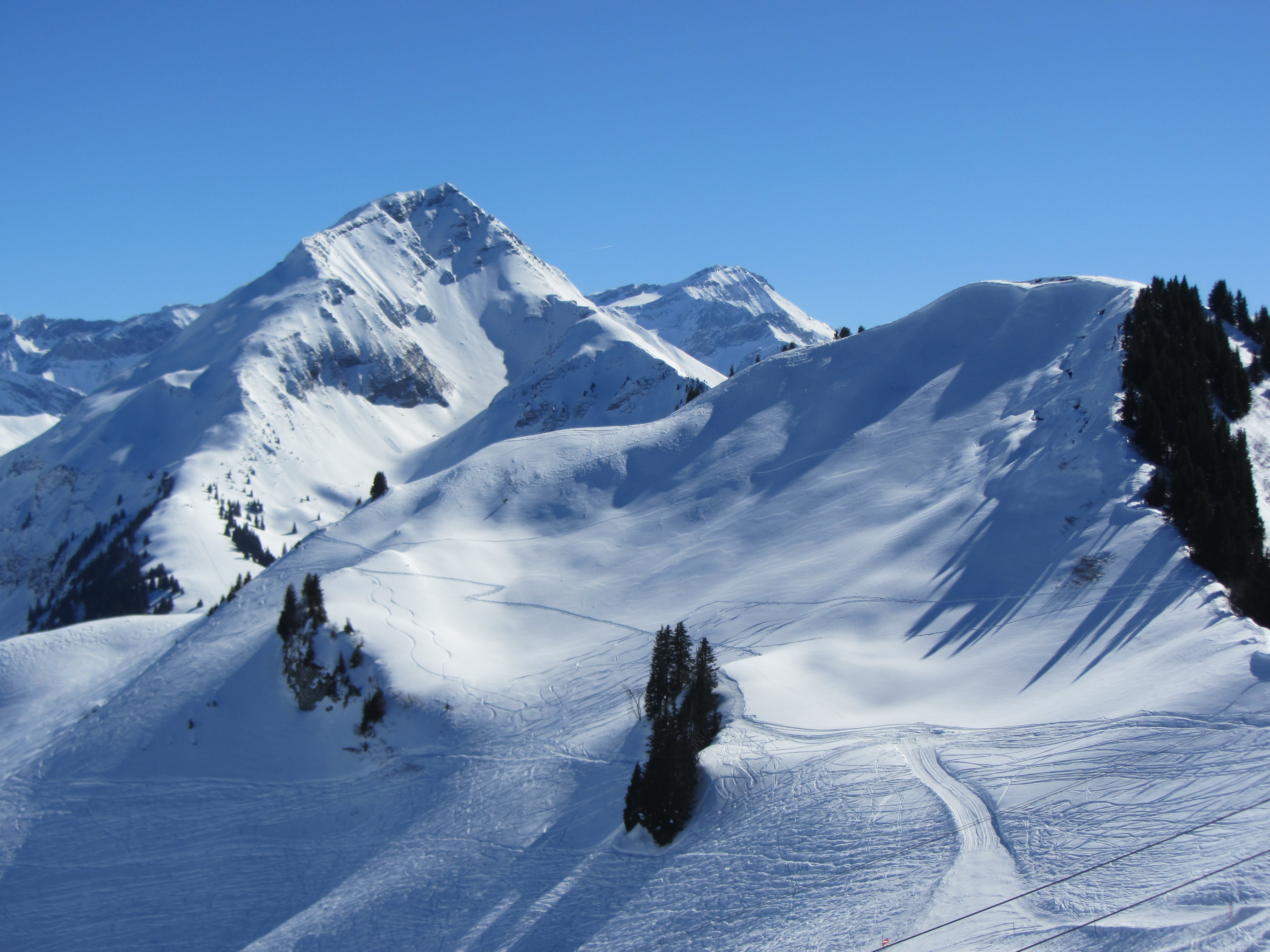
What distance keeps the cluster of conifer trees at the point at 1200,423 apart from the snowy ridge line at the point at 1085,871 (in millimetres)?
15886

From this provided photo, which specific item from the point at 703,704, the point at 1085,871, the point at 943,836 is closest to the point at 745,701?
the point at 703,704

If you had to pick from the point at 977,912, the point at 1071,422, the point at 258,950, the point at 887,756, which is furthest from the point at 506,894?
the point at 1071,422

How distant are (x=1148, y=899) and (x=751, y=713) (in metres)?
17.8

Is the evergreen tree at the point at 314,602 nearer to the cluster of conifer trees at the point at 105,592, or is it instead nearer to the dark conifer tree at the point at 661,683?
the dark conifer tree at the point at 661,683

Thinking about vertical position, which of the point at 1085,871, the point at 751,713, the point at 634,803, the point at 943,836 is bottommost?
the point at 1085,871

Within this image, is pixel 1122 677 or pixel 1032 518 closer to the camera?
pixel 1122 677

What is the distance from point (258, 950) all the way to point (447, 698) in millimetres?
14567

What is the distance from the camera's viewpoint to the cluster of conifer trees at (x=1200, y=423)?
35.3 metres

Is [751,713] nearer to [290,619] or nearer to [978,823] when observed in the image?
[978,823]

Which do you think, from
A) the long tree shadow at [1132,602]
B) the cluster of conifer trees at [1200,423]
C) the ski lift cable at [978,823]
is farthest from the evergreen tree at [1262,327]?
the ski lift cable at [978,823]

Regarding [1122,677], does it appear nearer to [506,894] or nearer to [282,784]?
[506,894]

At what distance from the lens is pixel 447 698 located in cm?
4575

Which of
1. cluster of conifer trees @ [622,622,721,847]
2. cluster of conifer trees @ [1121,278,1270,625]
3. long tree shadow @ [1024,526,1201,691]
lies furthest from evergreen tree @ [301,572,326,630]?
cluster of conifer trees @ [1121,278,1270,625]

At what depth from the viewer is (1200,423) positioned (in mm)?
43156
